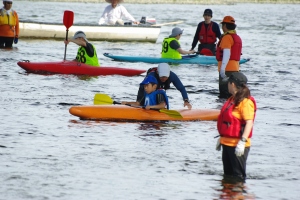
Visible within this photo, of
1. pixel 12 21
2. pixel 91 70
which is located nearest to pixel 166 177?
pixel 91 70

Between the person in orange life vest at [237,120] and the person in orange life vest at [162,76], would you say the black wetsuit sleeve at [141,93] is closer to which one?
the person in orange life vest at [162,76]

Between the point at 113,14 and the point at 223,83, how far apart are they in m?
13.6

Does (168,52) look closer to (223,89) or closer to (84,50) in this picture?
(84,50)

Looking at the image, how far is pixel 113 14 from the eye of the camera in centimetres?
2969

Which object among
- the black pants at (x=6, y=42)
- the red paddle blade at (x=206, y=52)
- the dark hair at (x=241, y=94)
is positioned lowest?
the black pants at (x=6, y=42)

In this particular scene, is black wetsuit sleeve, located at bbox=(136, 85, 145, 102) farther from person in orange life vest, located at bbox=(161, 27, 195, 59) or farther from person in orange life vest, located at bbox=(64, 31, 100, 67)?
person in orange life vest, located at bbox=(161, 27, 195, 59)

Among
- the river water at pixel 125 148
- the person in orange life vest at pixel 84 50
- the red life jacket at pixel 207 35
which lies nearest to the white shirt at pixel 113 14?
the red life jacket at pixel 207 35

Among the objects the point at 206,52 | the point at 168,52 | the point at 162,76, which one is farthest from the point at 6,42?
the point at 162,76

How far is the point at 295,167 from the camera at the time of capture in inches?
444

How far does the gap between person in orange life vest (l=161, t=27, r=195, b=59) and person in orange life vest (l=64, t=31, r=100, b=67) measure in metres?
2.55

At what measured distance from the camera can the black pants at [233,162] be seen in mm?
9484

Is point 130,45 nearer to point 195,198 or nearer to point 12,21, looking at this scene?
point 12,21

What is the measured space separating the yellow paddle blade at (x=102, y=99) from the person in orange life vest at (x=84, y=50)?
182 inches

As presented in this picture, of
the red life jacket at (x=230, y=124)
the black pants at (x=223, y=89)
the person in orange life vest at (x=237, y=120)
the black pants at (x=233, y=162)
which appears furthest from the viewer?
the black pants at (x=223, y=89)
